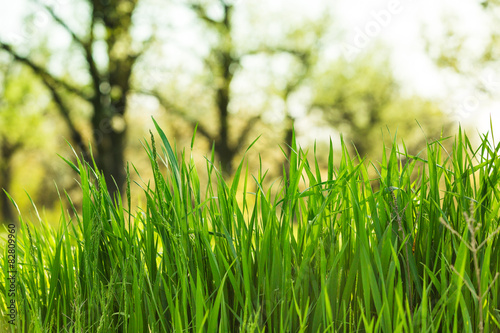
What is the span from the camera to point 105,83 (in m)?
12.6

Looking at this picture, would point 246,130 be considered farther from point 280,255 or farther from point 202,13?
point 280,255

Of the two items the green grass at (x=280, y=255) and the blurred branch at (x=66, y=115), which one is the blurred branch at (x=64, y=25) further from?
the green grass at (x=280, y=255)

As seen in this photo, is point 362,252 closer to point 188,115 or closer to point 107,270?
point 107,270

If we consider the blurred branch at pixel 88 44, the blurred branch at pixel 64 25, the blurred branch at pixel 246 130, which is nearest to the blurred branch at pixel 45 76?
the blurred branch at pixel 88 44

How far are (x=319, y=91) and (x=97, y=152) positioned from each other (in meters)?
9.12

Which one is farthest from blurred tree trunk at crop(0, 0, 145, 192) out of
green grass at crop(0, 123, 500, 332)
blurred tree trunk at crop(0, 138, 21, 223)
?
green grass at crop(0, 123, 500, 332)

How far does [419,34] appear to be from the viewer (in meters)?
16.3

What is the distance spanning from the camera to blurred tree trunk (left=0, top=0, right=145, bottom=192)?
12164 millimetres

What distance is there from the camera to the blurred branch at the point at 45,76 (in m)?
12.2

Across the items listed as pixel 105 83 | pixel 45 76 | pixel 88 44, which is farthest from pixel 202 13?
pixel 45 76

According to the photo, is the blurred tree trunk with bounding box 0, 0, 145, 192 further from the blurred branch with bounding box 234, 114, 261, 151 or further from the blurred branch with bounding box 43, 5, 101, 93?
the blurred branch with bounding box 234, 114, 261, 151

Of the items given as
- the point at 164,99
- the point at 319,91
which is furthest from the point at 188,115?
the point at 319,91

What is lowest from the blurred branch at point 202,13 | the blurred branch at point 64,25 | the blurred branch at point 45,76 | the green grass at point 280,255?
the green grass at point 280,255

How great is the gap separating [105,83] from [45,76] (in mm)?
1715
